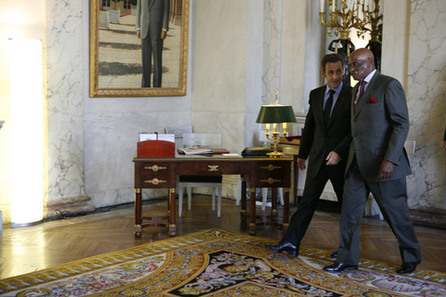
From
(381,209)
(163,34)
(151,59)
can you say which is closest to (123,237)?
(381,209)

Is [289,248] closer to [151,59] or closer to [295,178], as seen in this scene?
[295,178]

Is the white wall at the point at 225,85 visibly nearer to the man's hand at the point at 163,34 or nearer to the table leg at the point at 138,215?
the man's hand at the point at 163,34

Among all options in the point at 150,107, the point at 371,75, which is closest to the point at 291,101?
the point at 150,107

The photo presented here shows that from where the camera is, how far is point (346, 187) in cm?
542

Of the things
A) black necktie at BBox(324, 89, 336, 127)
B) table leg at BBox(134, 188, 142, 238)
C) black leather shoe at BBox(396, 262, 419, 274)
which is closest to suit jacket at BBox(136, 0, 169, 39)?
table leg at BBox(134, 188, 142, 238)

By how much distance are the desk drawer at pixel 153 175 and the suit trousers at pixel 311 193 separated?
1.51 m

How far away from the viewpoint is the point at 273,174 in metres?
6.97

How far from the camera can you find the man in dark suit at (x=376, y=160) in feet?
16.9

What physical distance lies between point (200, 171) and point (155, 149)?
0.55 m

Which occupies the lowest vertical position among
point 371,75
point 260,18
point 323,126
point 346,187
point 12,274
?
point 12,274

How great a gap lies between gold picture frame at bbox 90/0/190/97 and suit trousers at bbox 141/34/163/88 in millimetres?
66

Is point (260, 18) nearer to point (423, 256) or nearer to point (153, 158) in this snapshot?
point (153, 158)

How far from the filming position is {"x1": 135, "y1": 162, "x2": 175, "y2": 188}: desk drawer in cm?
666

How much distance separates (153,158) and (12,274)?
77.8 inches
